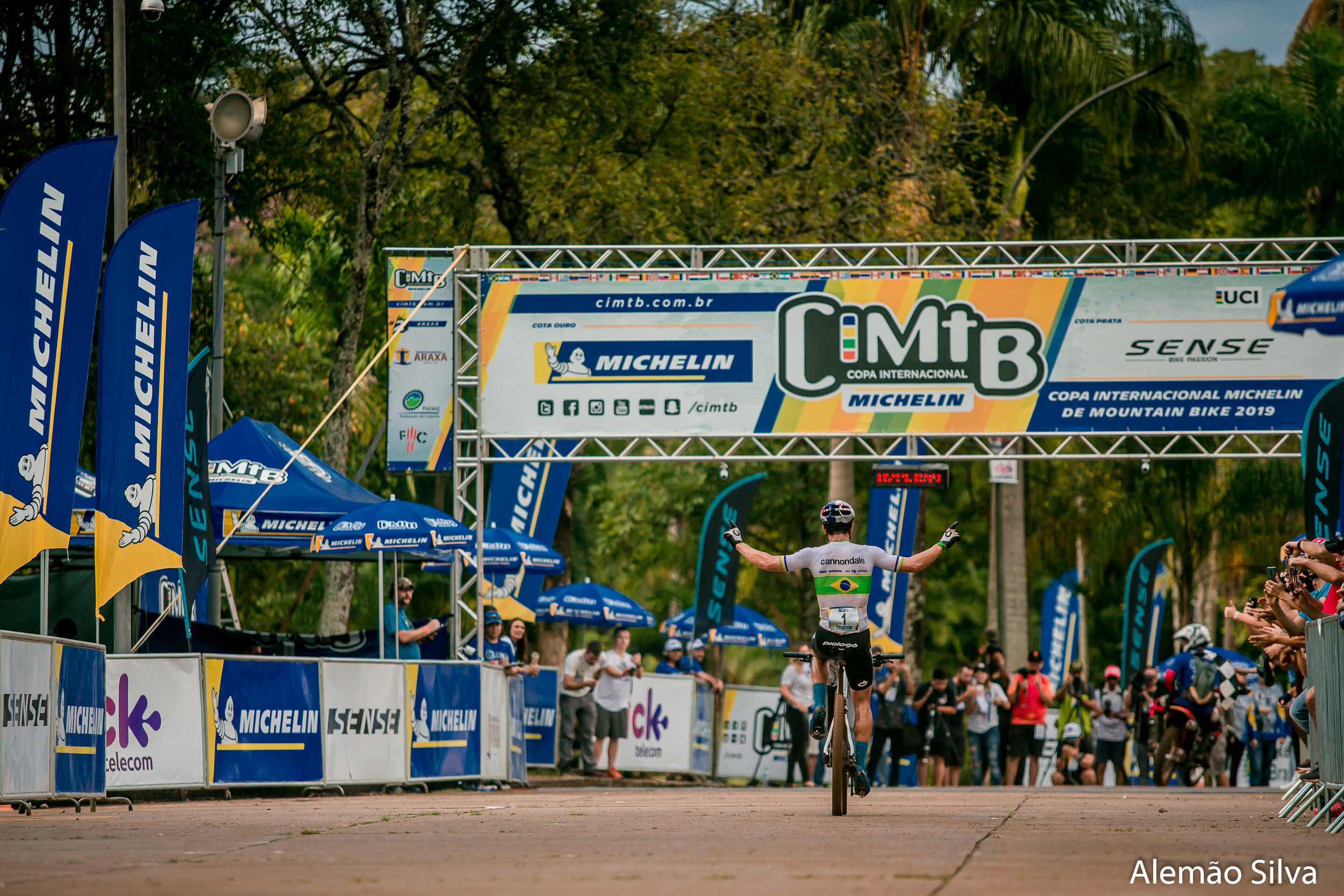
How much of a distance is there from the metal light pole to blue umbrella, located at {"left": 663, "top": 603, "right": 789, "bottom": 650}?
39.1 ft

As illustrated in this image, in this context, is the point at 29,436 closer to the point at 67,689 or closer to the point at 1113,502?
the point at 67,689

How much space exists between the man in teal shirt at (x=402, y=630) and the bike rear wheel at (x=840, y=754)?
7704 millimetres

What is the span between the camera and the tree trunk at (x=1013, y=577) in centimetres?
2995

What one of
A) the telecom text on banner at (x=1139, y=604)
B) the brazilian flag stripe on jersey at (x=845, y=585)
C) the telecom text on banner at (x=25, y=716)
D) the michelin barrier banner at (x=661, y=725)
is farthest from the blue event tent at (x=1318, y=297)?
the telecom text on banner at (x=1139, y=604)

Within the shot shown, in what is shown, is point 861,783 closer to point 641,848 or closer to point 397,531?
point 641,848

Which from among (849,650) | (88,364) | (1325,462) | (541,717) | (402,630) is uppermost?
(88,364)

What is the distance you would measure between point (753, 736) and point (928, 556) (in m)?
17.0

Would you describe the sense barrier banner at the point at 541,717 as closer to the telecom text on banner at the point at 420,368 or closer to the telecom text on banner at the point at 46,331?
the telecom text on banner at the point at 420,368

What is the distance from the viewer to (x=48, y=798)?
471 inches

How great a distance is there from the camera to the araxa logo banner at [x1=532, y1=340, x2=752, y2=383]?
20750mm

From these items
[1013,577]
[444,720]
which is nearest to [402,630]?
[444,720]

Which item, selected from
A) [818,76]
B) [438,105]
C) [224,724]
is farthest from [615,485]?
[224,724]

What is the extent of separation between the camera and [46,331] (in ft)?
41.0

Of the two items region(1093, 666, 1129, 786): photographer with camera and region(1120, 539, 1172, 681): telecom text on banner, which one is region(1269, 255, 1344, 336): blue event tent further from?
region(1120, 539, 1172, 681): telecom text on banner
